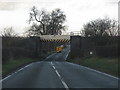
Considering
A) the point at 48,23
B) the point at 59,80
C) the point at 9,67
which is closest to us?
the point at 59,80

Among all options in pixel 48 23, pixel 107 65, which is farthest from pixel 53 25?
pixel 107 65

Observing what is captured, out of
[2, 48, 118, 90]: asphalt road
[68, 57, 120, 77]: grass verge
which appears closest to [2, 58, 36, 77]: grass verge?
[2, 48, 118, 90]: asphalt road

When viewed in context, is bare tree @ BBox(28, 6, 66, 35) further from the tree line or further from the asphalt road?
the asphalt road

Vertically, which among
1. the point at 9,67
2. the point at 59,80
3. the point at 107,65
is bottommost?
the point at 107,65

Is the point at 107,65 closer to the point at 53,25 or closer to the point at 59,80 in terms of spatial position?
the point at 59,80

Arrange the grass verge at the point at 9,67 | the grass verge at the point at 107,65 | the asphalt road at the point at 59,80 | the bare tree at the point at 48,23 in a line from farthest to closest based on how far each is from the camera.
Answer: the bare tree at the point at 48,23
the grass verge at the point at 107,65
the grass verge at the point at 9,67
the asphalt road at the point at 59,80

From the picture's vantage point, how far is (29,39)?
8225 cm

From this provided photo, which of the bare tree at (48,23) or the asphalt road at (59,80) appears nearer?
the asphalt road at (59,80)

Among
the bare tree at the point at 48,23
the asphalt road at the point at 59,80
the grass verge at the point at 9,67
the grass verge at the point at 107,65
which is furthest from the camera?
the bare tree at the point at 48,23

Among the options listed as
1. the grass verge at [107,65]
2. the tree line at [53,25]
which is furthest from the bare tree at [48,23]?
the grass verge at [107,65]

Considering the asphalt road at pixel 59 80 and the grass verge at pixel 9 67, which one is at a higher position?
the asphalt road at pixel 59 80

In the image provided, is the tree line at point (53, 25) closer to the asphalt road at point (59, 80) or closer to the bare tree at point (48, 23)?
the bare tree at point (48, 23)

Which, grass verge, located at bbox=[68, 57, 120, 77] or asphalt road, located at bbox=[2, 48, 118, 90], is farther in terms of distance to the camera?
grass verge, located at bbox=[68, 57, 120, 77]

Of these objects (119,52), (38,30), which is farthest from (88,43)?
(38,30)
